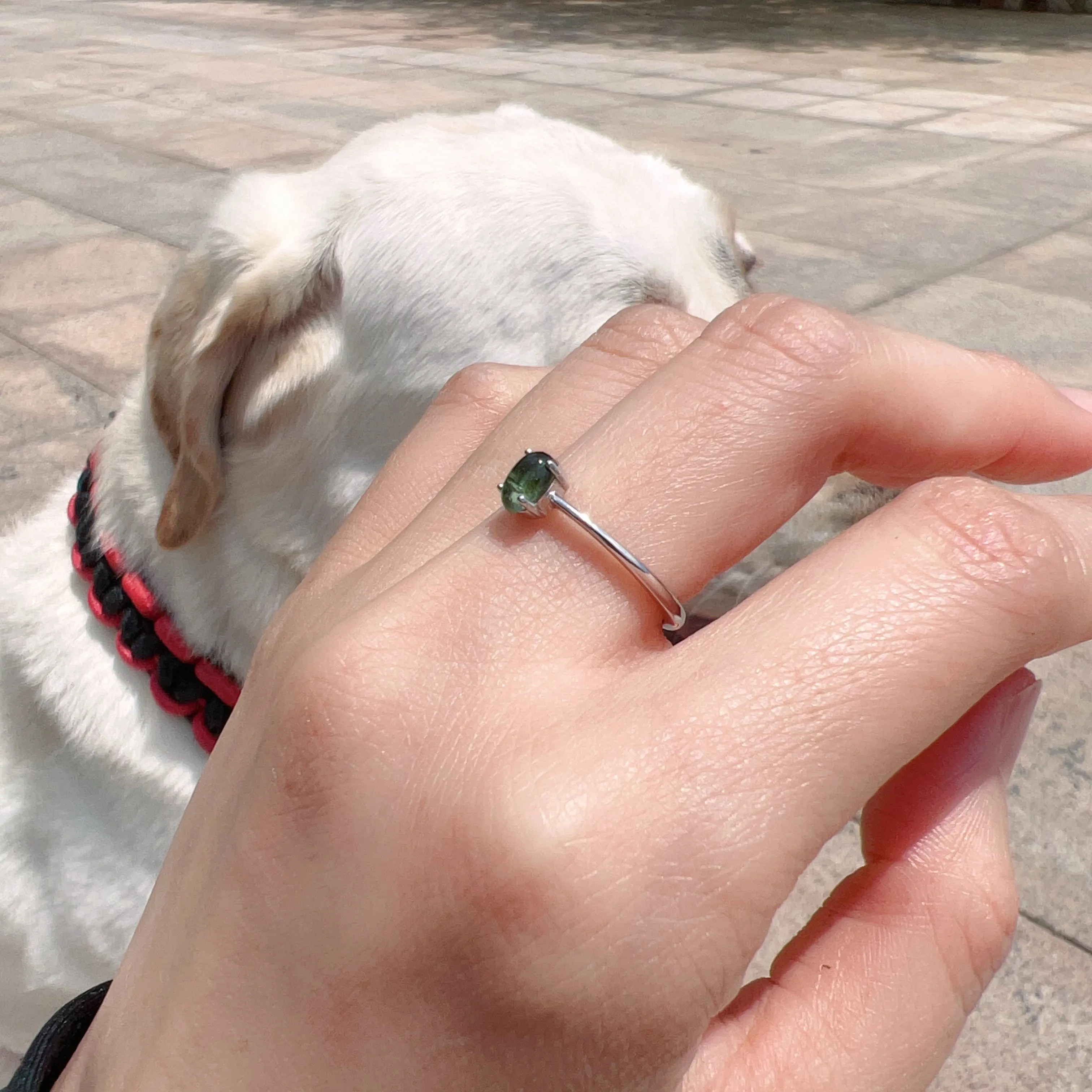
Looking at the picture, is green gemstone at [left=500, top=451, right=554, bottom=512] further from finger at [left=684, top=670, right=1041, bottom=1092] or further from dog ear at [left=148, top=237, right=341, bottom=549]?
dog ear at [left=148, top=237, right=341, bottom=549]

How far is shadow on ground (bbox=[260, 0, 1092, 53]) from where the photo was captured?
32.4 feet

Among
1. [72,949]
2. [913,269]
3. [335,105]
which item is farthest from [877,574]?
[335,105]

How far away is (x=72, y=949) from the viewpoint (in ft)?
5.56

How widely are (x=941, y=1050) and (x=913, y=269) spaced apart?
4.40 m

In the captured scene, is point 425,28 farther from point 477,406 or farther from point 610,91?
point 477,406

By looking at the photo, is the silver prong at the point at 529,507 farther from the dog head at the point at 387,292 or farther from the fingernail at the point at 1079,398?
the dog head at the point at 387,292

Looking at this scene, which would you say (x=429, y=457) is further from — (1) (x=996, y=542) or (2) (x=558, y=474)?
(1) (x=996, y=542)

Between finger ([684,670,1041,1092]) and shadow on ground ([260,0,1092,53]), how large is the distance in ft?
32.4

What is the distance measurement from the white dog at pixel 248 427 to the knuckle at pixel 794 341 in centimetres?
91

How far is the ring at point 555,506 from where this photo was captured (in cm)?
62

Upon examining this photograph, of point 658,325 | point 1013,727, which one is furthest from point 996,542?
point 658,325

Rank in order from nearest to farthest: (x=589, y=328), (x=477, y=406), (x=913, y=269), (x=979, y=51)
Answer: (x=477, y=406) → (x=589, y=328) → (x=913, y=269) → (x=979, y=51)

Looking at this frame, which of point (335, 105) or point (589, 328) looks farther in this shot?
point (335, 105)

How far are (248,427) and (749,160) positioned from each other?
5.27 metres
